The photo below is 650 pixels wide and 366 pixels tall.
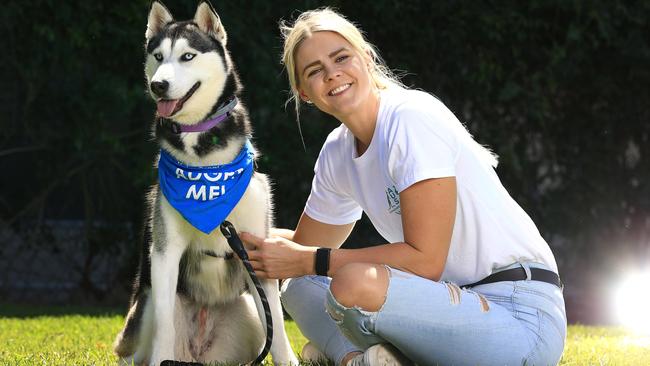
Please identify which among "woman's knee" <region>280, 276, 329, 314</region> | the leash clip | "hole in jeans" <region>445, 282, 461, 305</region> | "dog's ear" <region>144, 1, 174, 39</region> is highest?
"dog's ear" <region>144, 1, 174, 39</region>

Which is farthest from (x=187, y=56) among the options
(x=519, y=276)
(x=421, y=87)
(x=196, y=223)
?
(x=421, y=87)

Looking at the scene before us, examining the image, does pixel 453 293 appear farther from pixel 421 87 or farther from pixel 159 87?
pixel 421 87

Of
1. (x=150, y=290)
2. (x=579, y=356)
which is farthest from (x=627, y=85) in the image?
(x=150, y=290)

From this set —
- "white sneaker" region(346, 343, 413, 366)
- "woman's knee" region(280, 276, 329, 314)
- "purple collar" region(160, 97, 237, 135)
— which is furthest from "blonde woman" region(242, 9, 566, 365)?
"purple collar" region(160, 97, 237, 135)

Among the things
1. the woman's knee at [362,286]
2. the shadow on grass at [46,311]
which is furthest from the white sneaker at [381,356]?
the shadow on grass at [46,311]

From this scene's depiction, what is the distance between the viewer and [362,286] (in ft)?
9.12

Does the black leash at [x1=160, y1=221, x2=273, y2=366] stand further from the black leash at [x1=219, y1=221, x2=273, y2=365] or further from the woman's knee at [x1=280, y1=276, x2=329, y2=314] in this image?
the woman's knee at [x1=280, y1=276, x2=329, y2=314]

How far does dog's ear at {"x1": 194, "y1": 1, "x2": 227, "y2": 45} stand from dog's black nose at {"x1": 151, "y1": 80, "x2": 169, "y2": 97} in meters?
0.42

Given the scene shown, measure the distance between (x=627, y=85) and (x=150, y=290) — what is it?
17.5 ft

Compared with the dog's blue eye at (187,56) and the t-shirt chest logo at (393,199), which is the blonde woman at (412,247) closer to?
the t-shirt chest logo at (393,199)

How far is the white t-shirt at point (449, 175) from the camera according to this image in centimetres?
292

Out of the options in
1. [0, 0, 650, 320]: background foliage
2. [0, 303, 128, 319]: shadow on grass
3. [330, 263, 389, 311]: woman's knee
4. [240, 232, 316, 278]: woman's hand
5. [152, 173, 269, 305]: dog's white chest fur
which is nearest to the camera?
[330, 263, 389, 311]: woman's knee

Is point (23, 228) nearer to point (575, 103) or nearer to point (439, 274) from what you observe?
point (575, 103)

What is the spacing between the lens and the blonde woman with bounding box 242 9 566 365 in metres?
2.84
